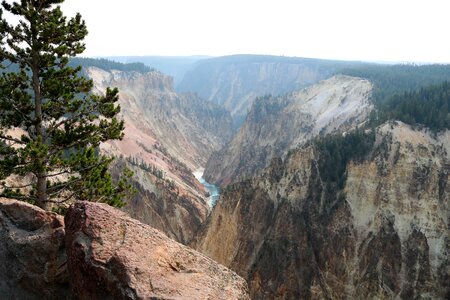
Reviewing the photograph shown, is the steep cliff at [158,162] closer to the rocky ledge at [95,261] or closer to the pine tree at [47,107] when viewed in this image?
the pine tree at [47,107]

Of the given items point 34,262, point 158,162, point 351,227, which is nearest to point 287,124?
point 158,162

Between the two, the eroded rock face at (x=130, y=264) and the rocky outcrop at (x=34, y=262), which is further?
the rocky outcrop at (x=34, y=262)

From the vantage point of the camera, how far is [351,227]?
53094 mm

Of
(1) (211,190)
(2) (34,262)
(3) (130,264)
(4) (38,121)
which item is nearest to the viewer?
(3) (130,264)

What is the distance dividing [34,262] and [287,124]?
13815 cm

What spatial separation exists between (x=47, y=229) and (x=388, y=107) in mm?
81011

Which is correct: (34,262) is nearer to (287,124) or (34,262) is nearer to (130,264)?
(130,264)

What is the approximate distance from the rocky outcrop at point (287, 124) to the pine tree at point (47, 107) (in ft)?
339

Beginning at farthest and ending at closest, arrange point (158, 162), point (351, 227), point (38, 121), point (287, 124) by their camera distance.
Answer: point (287, 124), point (158, 162), point (351, 227), point (38, 121)

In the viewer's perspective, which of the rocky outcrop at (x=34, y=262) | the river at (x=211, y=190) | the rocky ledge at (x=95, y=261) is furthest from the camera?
the river at (x=211, y=190)

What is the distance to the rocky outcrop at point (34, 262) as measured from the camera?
12633 mm

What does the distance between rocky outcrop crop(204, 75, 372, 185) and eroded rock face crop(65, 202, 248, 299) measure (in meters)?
110

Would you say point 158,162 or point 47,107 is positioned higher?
point 47,107

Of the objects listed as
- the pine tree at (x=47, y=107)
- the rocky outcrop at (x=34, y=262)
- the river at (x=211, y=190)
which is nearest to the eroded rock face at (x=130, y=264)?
the rocky outcrop at (x=34, y=262)
